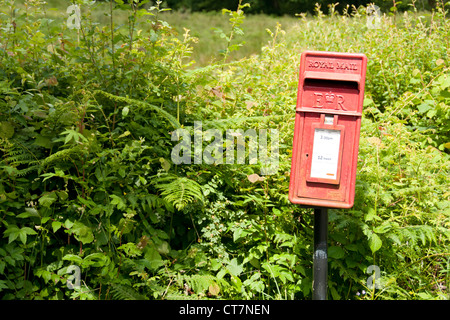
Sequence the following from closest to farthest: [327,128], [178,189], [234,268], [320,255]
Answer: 1. [327,128]
2. [320,255]
3. [178,189]
4. [234,268]

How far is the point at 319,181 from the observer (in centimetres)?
229

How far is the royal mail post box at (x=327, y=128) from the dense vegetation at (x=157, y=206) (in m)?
0.47

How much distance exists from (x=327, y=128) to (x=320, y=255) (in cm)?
71

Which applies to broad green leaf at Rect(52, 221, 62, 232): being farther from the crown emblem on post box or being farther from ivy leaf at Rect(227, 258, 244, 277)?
the crown emblem on post box

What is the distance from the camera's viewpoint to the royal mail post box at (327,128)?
2.25 metres

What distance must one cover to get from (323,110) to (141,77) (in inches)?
60.4

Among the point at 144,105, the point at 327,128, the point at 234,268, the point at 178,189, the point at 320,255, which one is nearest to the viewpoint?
the point at 327,128

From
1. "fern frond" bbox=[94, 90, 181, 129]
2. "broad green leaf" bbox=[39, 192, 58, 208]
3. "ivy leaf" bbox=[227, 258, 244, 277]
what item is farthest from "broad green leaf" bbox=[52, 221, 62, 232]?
"ivy leaf" bbox=[227, 258, 244, 277]

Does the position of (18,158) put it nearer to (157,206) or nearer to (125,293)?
(157,206)

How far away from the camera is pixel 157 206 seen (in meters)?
2.82

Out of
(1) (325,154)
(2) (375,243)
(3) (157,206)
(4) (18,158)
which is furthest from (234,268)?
(4) (18,158)

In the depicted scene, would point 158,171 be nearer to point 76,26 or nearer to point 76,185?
point 76,185

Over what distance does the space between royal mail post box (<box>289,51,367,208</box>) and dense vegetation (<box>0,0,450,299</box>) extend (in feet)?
1.55

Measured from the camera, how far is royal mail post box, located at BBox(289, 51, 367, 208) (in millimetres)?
2248
